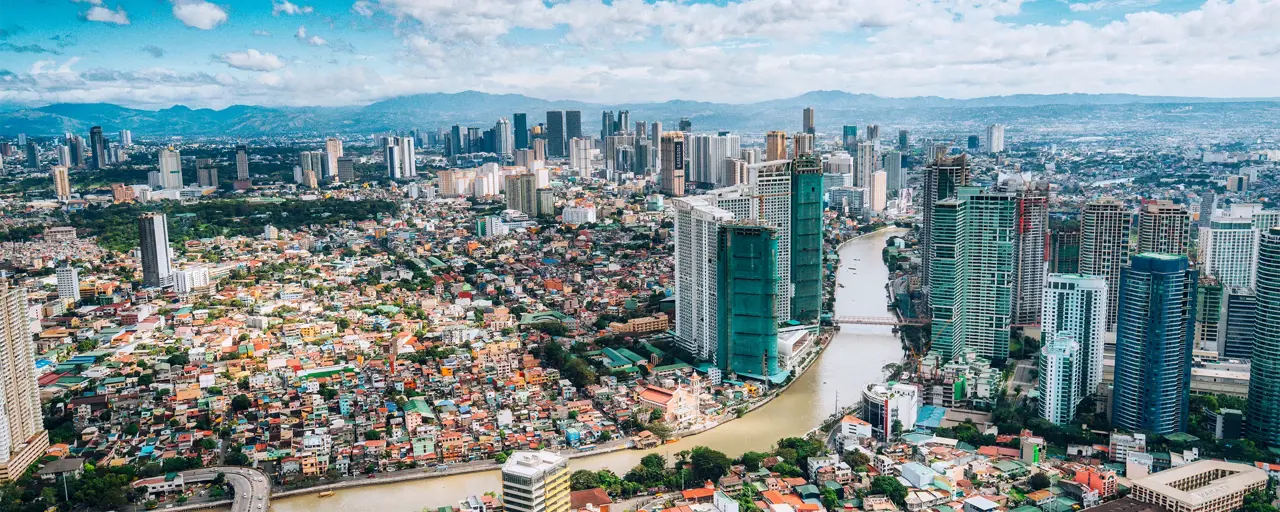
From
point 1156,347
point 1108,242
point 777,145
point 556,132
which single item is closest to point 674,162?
point 777,145

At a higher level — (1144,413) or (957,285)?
(957,285)

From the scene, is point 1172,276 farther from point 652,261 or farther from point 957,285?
point 652,261

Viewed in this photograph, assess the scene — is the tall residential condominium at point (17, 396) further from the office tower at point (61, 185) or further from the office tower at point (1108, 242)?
the office tower at point (61, 185)

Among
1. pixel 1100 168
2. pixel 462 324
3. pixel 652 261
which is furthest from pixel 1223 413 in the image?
pixel 1100 168

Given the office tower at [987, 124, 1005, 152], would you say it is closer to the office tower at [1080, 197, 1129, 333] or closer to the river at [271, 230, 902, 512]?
the river at [271, 230, 902, 512]

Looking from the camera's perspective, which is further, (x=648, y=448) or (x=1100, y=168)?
(x=1100, y=168)

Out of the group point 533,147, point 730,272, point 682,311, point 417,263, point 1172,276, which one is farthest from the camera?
point 533,147

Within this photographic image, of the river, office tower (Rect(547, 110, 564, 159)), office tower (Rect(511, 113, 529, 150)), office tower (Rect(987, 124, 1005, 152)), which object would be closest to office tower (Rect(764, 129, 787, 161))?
the river
